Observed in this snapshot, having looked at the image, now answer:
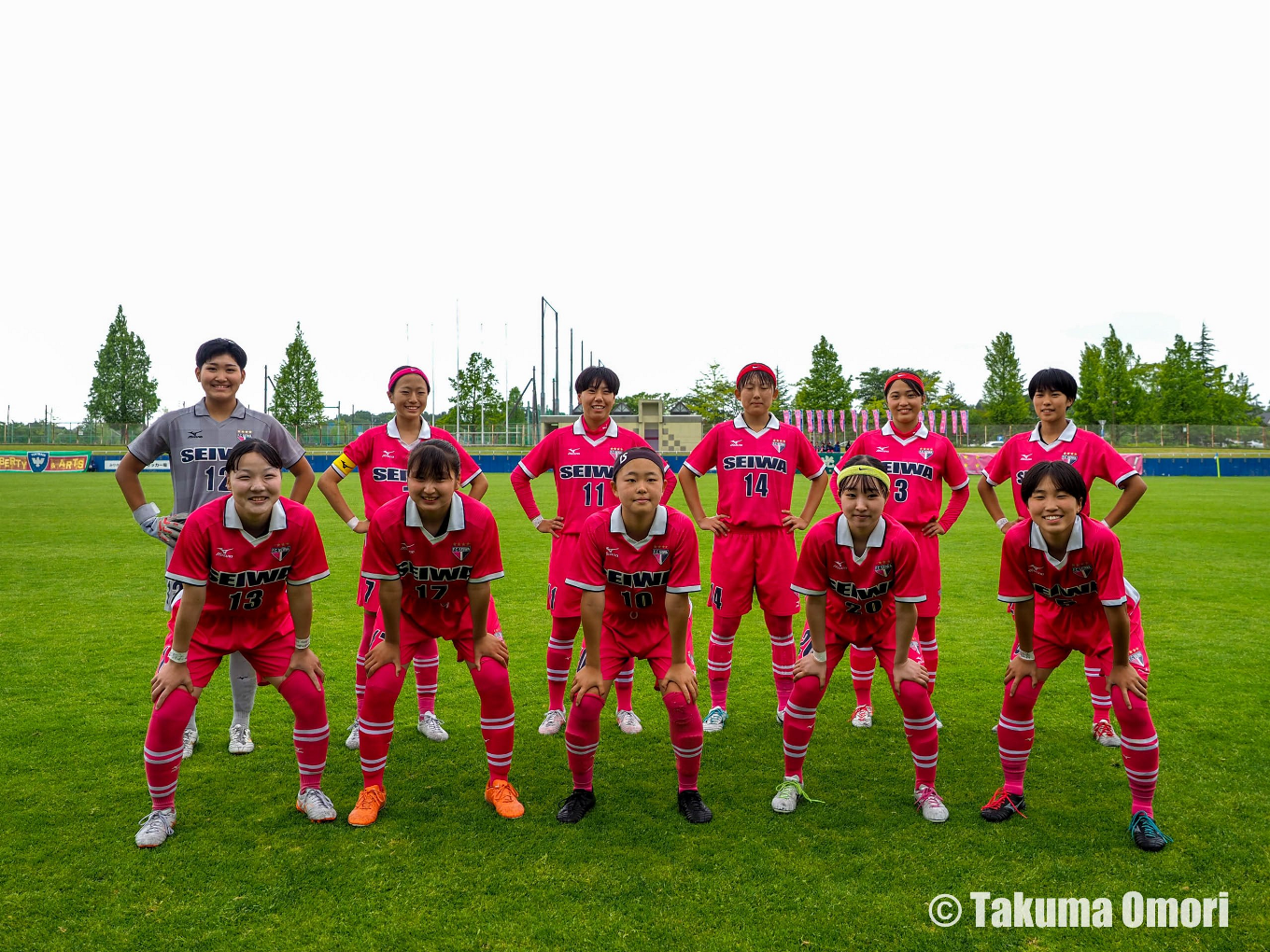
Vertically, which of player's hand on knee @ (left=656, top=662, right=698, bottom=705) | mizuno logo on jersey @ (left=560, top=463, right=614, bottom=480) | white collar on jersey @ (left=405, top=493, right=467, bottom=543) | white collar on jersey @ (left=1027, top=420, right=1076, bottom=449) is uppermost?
white collar on jersey @ (left=1027, top=420, right=1076, bottom=449)

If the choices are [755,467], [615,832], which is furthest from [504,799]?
[755,467]

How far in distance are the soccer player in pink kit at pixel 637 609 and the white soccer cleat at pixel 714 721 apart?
115 centimetres

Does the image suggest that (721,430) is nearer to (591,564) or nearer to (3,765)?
(591,564)

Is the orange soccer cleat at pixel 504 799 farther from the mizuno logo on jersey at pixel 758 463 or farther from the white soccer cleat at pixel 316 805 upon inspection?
the mizuno logo on jersey at pixel 758 463

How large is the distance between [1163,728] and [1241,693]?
1.30 metres

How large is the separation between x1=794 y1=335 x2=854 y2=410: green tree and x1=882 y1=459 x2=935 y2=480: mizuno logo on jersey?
62.5 metres

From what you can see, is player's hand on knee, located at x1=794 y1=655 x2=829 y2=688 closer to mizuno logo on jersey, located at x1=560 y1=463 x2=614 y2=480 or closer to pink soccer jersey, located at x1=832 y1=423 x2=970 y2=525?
pink soccer jersey, located at x1=832 y1=423 x2=970 y2=525

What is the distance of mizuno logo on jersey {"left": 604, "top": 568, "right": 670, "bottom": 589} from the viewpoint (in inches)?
165

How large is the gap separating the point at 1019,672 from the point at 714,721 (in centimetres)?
209

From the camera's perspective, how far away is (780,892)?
11.1 ft

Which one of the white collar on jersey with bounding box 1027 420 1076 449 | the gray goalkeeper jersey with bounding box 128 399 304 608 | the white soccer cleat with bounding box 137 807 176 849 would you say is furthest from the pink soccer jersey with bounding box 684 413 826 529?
the white soccer cleat with bounding box 137 807 176 849

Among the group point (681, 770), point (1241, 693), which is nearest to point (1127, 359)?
point (1241, 693)

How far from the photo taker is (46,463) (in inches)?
1574

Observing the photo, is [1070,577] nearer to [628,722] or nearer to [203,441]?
[628,722]
